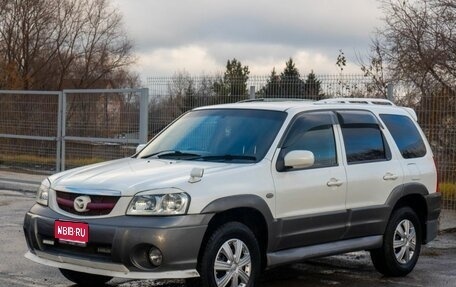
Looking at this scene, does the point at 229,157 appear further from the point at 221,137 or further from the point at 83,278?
the point at 83,278

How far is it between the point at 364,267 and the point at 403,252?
68cm

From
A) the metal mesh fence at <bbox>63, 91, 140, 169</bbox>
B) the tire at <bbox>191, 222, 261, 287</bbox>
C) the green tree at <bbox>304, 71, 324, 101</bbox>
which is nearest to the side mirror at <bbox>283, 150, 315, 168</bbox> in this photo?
the tire at <bbox>191, 222, 261, 287</bbox>

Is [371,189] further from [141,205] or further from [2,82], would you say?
[2,82]

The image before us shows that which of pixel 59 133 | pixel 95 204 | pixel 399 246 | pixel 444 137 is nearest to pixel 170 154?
pixel 95 204

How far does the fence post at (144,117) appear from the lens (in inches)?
558

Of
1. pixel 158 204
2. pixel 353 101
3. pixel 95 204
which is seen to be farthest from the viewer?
pixel 353 101

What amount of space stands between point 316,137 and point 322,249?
1.10 m

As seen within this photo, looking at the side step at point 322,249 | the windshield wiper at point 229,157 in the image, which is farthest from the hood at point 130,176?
the side step at point 322,249

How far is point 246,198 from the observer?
6.39 metres

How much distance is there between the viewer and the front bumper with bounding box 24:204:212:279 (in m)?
5.88

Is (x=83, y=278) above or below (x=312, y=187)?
below

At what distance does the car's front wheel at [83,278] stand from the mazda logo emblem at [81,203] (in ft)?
3.63

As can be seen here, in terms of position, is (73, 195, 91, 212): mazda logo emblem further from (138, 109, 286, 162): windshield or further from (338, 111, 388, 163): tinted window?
(338, 111, 388, 163): tinted window

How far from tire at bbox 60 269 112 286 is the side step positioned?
177 centimetres
